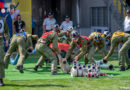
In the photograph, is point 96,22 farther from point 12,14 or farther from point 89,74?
point 89,74

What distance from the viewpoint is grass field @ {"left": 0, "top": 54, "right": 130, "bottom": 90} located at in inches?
411

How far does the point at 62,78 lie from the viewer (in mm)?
12047

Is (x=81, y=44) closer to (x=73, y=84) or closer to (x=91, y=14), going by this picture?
(x=73, y=84)

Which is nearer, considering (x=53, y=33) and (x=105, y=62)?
(x=53, y=33)

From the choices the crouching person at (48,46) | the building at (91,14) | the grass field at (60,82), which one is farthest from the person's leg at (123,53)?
the building at (91,14)

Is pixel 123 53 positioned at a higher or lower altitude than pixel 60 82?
higher

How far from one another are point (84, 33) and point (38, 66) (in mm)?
9068

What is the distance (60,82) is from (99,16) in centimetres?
1336

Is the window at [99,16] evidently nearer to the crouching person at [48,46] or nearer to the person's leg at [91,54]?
the person's leg at [91,54]

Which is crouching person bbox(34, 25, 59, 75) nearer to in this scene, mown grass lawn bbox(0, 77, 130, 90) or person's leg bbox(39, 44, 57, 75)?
person's leg bbox(39, 44, 57, 75)

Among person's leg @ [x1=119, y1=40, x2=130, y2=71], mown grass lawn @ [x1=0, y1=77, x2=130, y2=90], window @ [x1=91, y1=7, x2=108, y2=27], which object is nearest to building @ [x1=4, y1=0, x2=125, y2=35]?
window @ [x1=91, y1=7, x2=108, y2=27]

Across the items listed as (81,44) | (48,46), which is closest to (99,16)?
(81,44)

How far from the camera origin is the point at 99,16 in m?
24.1

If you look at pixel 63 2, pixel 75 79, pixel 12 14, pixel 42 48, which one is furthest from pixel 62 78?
pixel 63 2
